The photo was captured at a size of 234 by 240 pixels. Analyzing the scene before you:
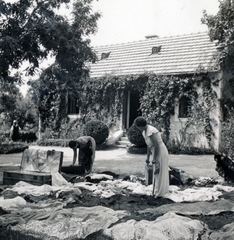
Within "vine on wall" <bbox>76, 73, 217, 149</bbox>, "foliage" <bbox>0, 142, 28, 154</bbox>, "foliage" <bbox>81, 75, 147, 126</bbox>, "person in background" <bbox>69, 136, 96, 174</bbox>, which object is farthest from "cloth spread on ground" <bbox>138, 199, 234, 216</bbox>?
"foliage" <bbox>81, 75, 147, 126</bbox>

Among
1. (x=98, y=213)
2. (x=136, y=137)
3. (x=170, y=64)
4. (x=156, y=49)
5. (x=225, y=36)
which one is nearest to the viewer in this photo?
(x=98, y=213)

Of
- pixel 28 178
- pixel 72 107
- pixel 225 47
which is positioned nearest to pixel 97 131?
pixel 72 107

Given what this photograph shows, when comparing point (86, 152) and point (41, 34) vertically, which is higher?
point (41, 34)

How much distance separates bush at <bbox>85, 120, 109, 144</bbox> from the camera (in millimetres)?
17688

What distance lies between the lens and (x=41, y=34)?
1150 centimetres

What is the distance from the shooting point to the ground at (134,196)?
19.0 ft

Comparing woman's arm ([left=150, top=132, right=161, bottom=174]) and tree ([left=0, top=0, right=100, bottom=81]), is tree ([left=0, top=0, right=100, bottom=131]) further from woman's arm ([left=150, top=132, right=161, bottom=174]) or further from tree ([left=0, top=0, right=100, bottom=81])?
woman's arm ([left=150, top=132, right=161, bottom=174])

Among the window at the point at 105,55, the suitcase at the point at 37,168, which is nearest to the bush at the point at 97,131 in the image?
the window at the point at 105,55

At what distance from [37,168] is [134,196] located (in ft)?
10.7

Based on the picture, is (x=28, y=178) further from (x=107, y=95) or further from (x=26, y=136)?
(x=26, y=136)

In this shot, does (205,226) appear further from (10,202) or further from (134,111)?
(134,111)

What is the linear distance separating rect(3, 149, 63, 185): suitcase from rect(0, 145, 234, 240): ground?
138 cm

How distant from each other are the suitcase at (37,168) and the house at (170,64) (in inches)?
314

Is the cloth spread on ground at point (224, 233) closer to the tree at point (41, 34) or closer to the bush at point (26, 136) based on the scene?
the tree at point (41, 34)
